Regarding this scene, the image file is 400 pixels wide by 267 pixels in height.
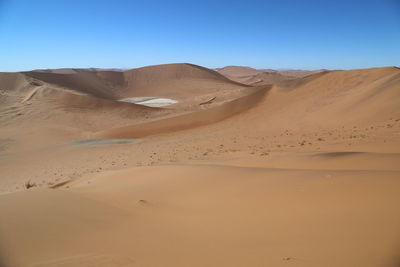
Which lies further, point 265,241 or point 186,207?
point 186,207

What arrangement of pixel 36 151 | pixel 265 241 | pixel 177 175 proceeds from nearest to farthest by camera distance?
pixel 265 241, pixel 177 175, pixel 36 151

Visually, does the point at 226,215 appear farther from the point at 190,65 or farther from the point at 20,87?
the point at 190,65

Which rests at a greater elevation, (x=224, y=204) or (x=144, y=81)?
(x=144, y=81)

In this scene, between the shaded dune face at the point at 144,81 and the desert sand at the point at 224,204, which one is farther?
the shaded dune face at the point at 144,81

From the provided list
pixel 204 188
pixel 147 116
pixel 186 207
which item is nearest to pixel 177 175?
pixel 204 188

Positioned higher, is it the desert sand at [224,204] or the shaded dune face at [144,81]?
the shaded dune face at [144,81]

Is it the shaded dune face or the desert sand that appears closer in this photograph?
the desert sand

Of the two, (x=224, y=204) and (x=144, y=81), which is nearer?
(x=224, y=204)

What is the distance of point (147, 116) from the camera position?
2536 centimetres

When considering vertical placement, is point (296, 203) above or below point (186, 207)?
above

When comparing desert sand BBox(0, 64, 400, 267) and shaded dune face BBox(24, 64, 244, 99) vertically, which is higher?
shaded dune face BBox(24, 64, 244, 99)

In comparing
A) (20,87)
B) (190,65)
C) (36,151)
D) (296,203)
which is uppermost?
(190,65)

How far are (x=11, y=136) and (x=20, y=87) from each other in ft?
51.8

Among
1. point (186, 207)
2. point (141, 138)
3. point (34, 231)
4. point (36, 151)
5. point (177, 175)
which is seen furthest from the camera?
point (141, 138)
